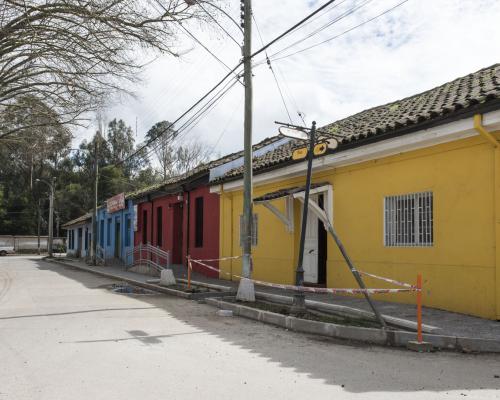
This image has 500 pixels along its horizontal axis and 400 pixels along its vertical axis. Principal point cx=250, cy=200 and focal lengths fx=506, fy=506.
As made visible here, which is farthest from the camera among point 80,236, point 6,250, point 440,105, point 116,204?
point 6,250

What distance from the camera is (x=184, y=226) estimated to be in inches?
802

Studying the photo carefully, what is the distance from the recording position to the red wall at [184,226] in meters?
17.8

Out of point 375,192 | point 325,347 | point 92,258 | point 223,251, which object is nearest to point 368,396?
point 325,347

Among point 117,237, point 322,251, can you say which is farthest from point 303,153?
point 117,237

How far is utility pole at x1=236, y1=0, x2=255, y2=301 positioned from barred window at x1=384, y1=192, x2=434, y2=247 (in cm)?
300

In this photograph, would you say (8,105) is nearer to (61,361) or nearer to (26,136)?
(26,136)

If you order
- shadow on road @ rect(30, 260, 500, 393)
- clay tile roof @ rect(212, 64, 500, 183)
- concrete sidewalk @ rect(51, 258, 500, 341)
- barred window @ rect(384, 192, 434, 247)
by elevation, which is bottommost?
shadow on road @ rect(30, 260, 500, 393)

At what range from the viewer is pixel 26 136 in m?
15.0

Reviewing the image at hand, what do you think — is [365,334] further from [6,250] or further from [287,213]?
[6,250]

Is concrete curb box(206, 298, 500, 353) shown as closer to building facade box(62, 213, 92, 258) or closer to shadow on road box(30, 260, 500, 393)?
shadow on road box(30, 260, 500, 393)

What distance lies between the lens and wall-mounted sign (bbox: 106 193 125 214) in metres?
28.5

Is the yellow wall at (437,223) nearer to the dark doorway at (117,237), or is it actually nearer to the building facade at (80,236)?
the dark doorway at (117,237)

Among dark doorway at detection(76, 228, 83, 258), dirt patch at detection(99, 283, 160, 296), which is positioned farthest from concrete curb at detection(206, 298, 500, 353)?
dark doorway at detection(76, 228, 83, 258)

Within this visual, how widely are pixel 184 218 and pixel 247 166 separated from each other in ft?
30.8
